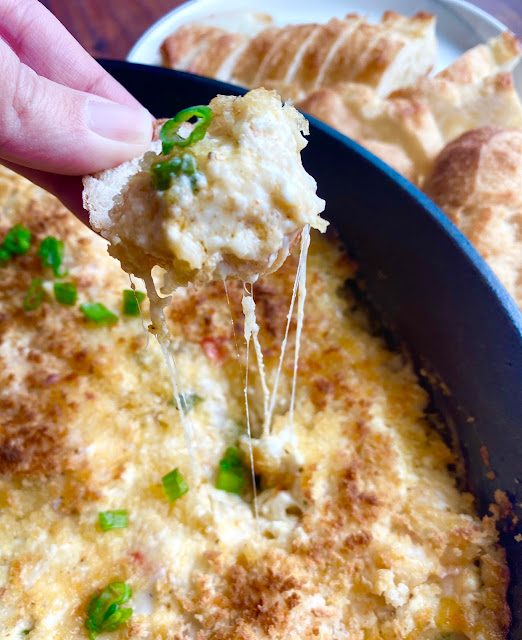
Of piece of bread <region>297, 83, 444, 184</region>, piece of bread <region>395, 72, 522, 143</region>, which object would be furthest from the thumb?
piece of bread <region>395, 72, 522, 143</region>

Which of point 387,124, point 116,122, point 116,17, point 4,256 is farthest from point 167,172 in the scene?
point 116,17

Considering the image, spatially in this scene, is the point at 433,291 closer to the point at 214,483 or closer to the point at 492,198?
the point at 492,198

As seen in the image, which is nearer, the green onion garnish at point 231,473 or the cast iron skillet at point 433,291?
the cast iron skillet at point 433,291

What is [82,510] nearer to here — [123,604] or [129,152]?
[123,604]

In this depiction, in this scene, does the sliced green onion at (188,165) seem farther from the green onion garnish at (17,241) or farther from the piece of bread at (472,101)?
the piece of bread at (472,101)

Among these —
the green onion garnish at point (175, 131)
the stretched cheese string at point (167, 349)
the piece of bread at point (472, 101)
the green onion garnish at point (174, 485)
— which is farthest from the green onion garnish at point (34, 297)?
the piece of bread at point (472, 101)

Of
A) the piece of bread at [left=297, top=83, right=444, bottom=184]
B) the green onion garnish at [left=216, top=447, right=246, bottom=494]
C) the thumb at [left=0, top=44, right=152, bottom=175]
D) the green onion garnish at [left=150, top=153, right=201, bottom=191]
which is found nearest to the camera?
the green onion garnish at [left=150, top=153, right=201, bottom=191]

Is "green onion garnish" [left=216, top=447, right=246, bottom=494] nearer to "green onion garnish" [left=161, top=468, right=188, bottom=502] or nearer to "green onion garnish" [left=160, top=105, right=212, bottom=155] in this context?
"green onion garnish" [left=161, top=468, right=188, bottom=502]
